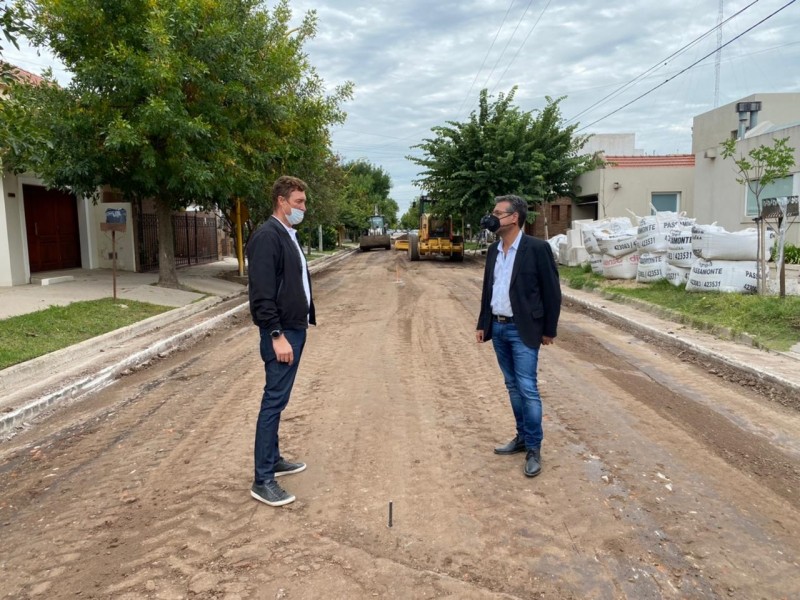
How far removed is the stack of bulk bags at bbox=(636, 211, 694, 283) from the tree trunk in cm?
1172

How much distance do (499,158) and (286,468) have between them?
22372 millimetres

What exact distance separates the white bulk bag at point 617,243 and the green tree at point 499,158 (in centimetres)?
954

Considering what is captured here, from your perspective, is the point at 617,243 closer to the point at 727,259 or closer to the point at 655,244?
the point at 655,244

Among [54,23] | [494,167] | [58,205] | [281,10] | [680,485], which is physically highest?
[281,10]

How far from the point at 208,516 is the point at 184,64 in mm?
11135

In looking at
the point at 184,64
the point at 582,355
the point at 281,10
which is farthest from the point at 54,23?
the point at 582,355

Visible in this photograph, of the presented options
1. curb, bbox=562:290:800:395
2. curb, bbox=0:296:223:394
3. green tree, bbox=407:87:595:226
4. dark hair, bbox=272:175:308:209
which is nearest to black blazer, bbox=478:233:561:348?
dark hair, bbox=272:175:308:209

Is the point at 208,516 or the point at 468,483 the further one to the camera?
the point at 468,483

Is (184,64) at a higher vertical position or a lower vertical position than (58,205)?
higher

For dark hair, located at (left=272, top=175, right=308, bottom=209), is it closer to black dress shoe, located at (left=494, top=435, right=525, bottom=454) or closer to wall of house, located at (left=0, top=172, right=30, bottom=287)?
black dress shoe, located at (left=494, top=435, right=525, bottom=454)

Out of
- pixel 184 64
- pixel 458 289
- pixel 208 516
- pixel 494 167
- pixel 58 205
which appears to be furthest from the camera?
pixel 494 167

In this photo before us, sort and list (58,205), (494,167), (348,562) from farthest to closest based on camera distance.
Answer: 1. (494,167)
2. (58,205)
3. (348,562)

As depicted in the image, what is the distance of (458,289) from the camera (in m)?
16.1

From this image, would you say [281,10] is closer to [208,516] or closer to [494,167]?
[494,167]
